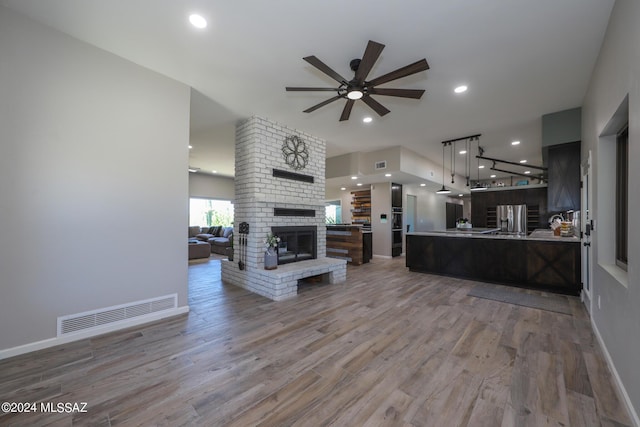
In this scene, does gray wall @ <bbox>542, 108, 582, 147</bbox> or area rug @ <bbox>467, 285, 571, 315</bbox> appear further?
gray wall @ <bbox>542, 108, 582, 147</bbox>

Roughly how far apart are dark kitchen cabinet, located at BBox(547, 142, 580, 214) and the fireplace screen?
429 cm

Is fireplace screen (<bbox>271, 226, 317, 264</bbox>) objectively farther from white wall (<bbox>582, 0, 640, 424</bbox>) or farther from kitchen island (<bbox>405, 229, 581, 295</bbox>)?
white wall (<bbox>582, 0, 640, 424</bbox>)

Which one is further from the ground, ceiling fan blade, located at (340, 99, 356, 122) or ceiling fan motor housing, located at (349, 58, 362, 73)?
ceiling fan motor housing, located at (349, 58, 362, 73)

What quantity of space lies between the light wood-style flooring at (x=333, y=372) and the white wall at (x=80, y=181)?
0.52m

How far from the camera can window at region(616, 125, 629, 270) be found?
2188 millimetres

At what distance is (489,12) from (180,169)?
366cm

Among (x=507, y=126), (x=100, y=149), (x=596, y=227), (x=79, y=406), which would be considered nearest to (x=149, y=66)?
(x=100, y=149)

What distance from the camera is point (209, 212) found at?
11062 millimetres

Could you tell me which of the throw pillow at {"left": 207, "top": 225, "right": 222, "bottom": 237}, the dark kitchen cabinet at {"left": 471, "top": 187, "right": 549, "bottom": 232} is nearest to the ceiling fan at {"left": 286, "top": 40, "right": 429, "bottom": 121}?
the dark kitchen cabinet at {"left": 471, "top": 187, "right": 549, "bottom": 232}

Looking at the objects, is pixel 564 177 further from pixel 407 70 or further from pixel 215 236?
pixel 215 236

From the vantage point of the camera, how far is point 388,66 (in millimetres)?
3008

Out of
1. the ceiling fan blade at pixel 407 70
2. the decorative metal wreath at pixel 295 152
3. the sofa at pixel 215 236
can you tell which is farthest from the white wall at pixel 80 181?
the sofa at pixel 215 236

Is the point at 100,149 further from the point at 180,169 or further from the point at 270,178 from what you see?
the point at 270,178

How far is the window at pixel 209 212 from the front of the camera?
10602mm
